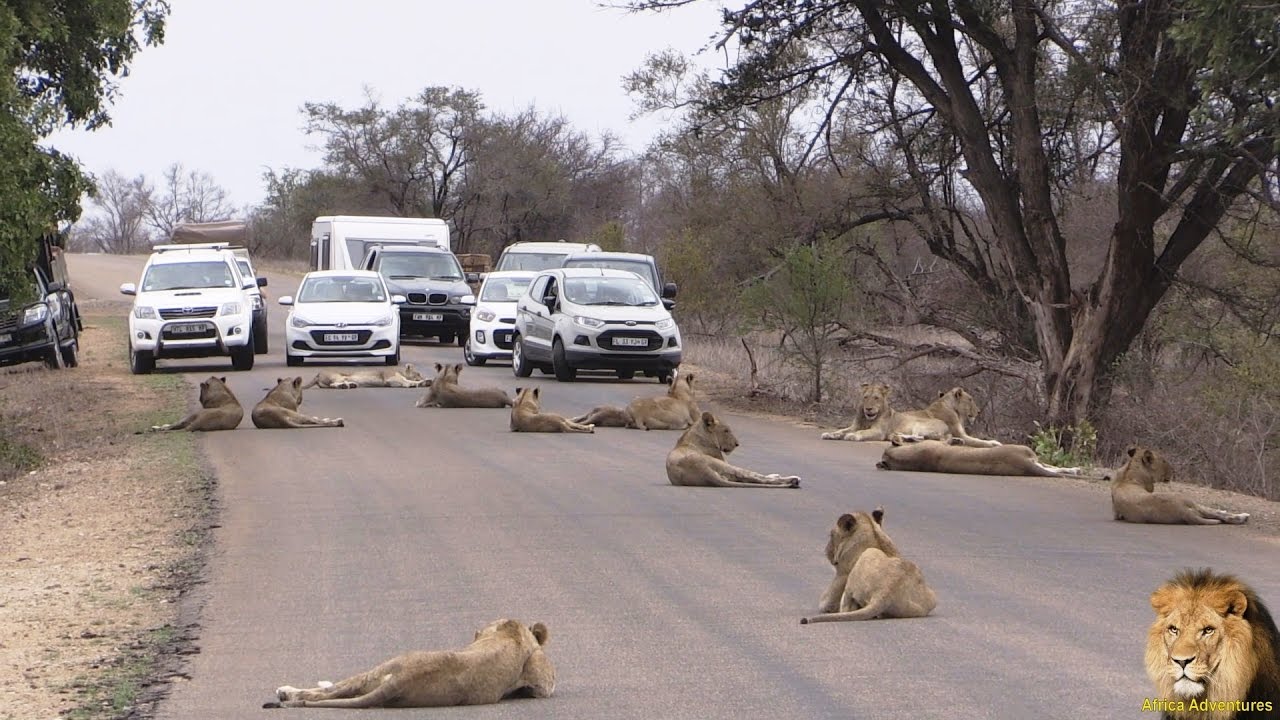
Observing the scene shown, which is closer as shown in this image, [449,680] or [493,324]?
[449,680]

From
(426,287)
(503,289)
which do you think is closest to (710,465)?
(503,289)

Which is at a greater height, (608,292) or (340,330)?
(608,292)

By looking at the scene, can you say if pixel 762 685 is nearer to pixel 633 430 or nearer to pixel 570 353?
pixel 633 430

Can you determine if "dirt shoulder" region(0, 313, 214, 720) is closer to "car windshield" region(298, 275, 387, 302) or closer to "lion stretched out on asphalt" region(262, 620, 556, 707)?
"lion stretched out on asphalt" region(262, 620, 556, 707)

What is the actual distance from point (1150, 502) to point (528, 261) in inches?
995

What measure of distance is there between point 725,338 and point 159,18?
17279mm

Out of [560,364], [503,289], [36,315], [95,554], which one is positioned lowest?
[95,554]

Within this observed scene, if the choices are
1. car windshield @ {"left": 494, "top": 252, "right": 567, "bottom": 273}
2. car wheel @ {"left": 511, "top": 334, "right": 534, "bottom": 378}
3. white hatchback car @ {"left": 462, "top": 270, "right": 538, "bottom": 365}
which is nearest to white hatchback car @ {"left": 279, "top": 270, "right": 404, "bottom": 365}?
white hatchback car @ {"left": 462, "top": 270, "right": 538, "bottom": 365}

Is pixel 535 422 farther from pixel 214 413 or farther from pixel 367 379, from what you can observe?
pixel 367 379

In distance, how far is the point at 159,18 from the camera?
24.1 meters

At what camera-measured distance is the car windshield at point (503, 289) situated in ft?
102

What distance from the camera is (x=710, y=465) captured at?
14.0 m

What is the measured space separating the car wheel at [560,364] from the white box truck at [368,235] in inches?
514

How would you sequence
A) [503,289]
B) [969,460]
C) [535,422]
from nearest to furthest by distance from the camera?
1. [969,460]
2. [535,422]
3. [503,289]
